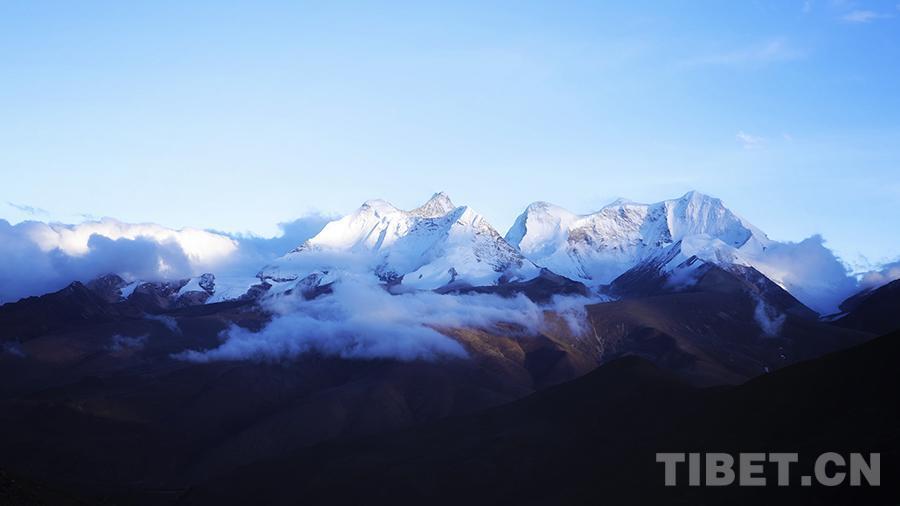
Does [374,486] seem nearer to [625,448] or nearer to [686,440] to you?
[625,448]

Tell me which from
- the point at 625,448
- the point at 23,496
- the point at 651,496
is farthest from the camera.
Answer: the point at 625,448

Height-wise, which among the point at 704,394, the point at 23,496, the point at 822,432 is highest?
the point at 704,394

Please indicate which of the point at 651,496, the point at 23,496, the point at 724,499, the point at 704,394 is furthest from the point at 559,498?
the point at 23,496

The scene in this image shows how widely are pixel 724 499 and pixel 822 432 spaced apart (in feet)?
55.6

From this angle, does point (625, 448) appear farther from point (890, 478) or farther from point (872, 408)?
point (890, 478)

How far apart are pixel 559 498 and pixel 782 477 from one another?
4012cm

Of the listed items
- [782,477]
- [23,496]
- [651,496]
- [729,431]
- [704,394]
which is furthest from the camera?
[704,394]

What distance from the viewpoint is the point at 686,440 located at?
6329 inches

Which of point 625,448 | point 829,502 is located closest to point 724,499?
point 829,502

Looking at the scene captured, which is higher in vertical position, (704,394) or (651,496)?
(704,394)

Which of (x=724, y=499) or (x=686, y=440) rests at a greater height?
(x=686, y=440)

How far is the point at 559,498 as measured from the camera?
159250 millimetres

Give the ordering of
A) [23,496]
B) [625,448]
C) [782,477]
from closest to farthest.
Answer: [23,496] → [782,477] → [625,448]

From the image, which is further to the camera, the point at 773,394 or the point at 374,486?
the point at 374,486
